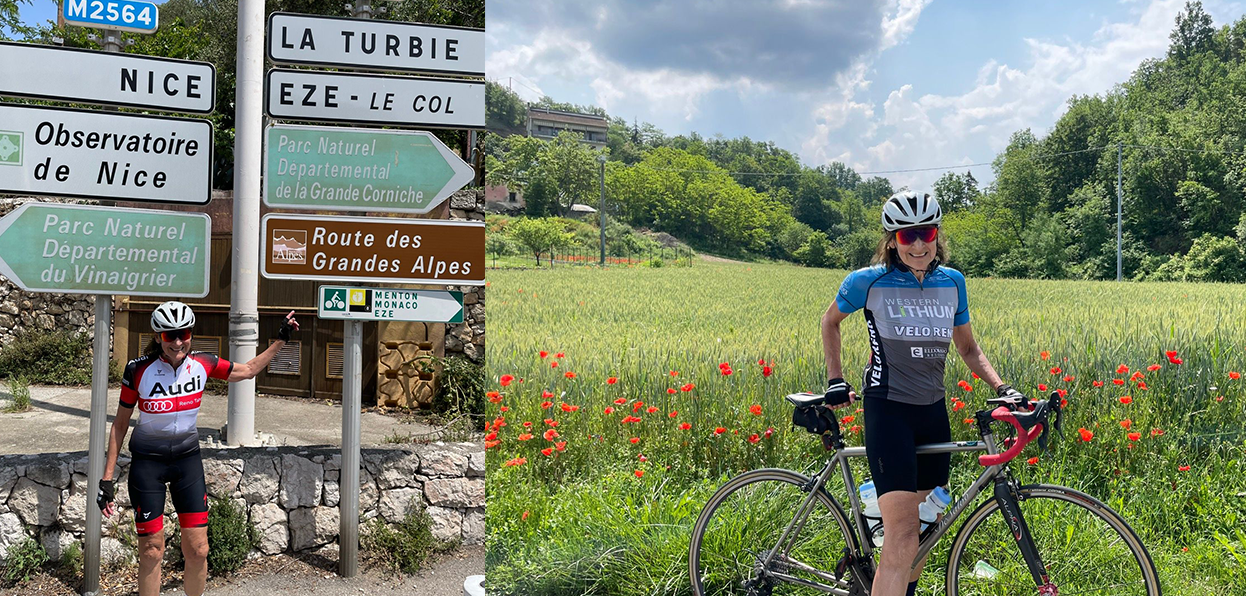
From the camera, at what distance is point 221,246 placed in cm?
958

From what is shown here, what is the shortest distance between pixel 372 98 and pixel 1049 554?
12.5 feet

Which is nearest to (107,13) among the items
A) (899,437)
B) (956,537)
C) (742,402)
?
(742,402)

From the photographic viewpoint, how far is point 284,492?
488 cm

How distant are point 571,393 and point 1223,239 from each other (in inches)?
101

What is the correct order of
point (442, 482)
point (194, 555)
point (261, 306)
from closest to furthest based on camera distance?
point (194, 555) → point (442, 482) → point (261, 306)

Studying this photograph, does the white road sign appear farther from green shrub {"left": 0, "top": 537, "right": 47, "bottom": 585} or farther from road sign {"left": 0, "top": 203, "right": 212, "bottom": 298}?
green shrub {"left": 0, "top": 537, "right": 47, "bottom": 585}

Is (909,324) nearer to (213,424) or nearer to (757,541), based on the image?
(757,541)

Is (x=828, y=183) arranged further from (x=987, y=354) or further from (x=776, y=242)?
(x=987, y=354)

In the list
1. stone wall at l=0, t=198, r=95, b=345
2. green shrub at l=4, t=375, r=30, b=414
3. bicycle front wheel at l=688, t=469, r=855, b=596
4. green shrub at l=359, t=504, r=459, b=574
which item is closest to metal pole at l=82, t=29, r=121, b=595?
green shrub at l=359, t=504, r=459, b=574

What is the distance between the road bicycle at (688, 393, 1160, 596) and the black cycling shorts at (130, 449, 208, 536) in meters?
2.41

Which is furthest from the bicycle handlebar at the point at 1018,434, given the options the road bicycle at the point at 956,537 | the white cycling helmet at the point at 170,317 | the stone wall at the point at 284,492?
the white cycling helmet at the point at 170,317

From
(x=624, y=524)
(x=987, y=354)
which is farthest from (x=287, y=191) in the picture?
(x=987, y=354)

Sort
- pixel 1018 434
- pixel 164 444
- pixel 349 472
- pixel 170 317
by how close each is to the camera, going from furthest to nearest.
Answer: pixel 349 472 < pixel 164 444 < pixel 170 317 < pixel 1018 434

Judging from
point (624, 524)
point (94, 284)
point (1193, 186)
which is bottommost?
point (624, 524)
